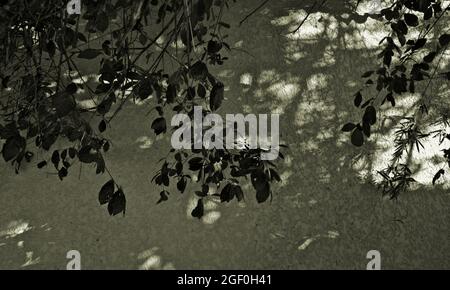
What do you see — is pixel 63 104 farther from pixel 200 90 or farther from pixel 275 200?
pixel 275 200

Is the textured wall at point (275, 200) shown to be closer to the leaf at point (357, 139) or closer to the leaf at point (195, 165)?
the leaf at point (195, 165)

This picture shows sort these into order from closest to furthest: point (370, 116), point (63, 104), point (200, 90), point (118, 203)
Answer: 1. point (63, 104)
2. point (118, 203)
3. point (370, 116)
4. point (200, 90)

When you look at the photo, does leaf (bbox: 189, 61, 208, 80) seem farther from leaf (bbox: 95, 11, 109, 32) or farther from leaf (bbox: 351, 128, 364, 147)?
leaf (bbox: 351, 128, 364, 147)

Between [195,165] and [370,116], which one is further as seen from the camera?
[195,165]

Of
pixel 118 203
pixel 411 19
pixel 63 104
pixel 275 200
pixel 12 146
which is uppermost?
pixel 411 19

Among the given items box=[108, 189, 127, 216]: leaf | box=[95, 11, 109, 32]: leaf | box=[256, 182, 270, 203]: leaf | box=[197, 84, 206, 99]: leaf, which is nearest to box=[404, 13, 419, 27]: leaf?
box=[197, 84, 206, 99]: leaf

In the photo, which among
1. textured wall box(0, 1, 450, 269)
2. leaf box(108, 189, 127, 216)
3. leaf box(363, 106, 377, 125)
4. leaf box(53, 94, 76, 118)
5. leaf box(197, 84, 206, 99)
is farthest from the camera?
textured wall box(0, 1, 450, 269)

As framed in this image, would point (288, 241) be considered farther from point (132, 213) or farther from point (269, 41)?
point (269, 41)

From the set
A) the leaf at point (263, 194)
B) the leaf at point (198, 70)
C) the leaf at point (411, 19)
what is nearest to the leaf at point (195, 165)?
the leaf at point (263, 194)

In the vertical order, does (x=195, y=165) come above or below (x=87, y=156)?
below

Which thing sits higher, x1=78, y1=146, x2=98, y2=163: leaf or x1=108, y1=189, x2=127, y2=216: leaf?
x1=78, y1=146, x2=98, y2=163: leaf

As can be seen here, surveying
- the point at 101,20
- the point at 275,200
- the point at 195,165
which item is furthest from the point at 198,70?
the point at 275,200

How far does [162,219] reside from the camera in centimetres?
303
